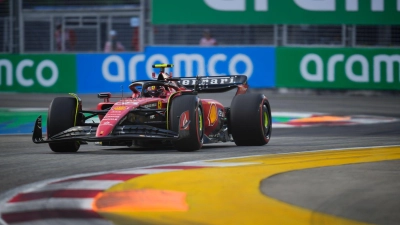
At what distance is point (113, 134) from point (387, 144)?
3722mm

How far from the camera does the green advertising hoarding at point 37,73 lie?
22.9 m

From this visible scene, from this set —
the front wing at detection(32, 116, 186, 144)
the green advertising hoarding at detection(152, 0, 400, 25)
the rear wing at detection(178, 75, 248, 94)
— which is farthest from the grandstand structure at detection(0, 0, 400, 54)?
the front wing at detection(32, 116, 186, 144)

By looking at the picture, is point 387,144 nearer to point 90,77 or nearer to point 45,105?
point 45,105

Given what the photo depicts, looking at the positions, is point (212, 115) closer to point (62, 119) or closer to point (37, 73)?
point (62, 119)

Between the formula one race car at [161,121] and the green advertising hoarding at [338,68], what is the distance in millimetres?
10487

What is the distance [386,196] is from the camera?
6680 millimetres

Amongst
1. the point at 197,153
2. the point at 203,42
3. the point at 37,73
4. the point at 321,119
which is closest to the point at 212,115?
the point at 197,153

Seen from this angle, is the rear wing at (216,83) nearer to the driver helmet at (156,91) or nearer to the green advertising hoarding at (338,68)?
the driver helmet at (156,91)

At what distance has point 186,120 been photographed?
999 cm

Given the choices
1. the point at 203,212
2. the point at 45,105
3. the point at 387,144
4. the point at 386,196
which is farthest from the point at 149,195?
the point at 45,105

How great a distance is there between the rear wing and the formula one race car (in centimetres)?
2

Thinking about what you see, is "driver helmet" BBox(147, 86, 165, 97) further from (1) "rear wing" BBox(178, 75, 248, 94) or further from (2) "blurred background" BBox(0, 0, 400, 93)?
(2) "blurred background" BBox(0, 0, 400, 93)

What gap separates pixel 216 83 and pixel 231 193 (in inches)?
212

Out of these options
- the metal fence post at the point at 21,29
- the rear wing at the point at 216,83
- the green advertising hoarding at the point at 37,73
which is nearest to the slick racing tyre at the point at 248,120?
the rear wing at the point at 216,83
